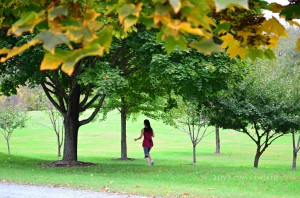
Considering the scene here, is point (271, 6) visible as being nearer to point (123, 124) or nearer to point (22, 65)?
point (22, 65)

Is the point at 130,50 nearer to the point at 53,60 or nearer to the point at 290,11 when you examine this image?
the point at 290,11

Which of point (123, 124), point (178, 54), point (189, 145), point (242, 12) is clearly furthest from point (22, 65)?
point (189, 145)

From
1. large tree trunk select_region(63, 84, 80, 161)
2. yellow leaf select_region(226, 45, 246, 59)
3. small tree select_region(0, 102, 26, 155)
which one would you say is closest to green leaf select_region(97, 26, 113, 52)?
yellow leaf select_region(226, 45, 246, 59)

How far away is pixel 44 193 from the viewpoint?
11492 millimetres

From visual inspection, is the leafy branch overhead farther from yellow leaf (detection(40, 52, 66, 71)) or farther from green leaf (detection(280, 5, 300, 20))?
green leaf (detection(280, 5, 300, 20))

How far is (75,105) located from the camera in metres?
20.9

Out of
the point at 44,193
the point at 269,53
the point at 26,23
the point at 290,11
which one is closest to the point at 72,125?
the point at 44,193

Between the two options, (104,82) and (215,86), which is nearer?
(104,82)

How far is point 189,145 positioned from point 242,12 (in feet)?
150

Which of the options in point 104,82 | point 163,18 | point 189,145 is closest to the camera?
point 163,18

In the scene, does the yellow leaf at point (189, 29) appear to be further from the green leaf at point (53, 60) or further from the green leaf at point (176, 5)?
the green leaf at point (53, 60)

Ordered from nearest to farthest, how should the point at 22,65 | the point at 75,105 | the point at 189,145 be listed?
the point at 22,65 < the point at 75,105 < the point at 189,145

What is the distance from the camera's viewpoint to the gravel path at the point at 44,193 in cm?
1105

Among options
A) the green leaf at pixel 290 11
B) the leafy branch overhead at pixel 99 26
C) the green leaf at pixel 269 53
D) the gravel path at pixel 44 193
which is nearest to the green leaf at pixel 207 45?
the leafy branch overhead at pixel 99 26
